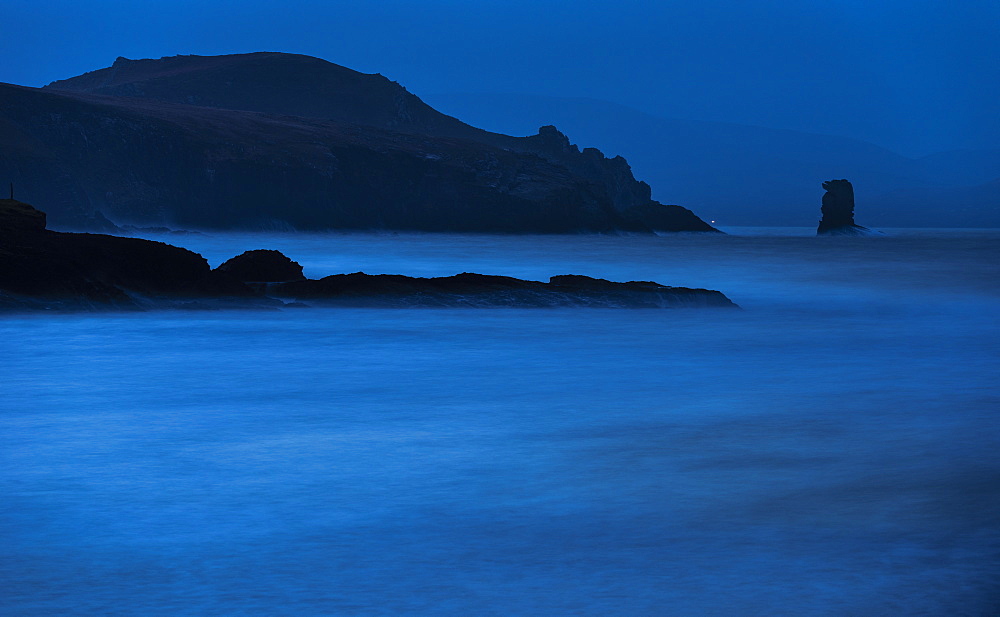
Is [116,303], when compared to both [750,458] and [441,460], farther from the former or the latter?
[750,458]

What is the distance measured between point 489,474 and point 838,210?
129959mm

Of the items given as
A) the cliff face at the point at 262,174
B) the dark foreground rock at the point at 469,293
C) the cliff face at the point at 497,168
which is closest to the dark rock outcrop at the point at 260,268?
the dark foreground rock at the point at 469,293

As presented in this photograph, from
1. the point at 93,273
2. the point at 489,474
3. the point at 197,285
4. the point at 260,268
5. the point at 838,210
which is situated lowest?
the point at 489,474

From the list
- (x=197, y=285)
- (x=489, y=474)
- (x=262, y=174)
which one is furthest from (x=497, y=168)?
(x=489, y=474)

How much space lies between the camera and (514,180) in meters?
125

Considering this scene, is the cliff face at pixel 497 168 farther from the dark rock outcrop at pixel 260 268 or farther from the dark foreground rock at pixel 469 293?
the dark foreground rock at pixel 469 293

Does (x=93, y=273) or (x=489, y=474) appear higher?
(x=93, y=273)

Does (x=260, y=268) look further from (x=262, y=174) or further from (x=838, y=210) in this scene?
(x=838, y=210)

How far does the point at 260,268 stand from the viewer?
24.9m

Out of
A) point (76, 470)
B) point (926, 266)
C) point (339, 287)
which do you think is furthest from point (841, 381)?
point (926, 266)

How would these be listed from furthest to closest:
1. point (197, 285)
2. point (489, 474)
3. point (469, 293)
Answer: point (469, 293)
point (197, 285)
point (489, 474)

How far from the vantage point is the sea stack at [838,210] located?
127688 millimetres

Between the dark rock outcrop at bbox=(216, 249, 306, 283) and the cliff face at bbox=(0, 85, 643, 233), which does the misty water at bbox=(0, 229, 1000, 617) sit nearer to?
the dark rock outcrop at bbox=(216, 249, 306, 283)

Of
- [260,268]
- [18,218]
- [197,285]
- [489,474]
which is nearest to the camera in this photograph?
[489,474]
